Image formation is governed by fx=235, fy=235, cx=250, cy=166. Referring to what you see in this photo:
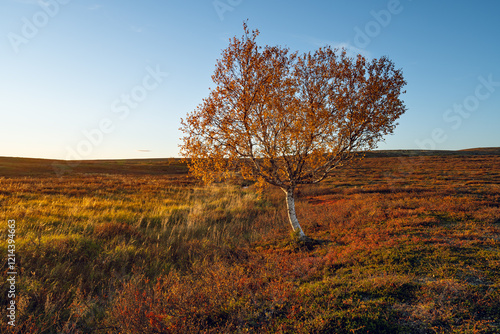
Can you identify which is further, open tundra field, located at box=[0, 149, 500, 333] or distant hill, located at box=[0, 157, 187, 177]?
distant hill, located at box=[0, 157, 187, 177]

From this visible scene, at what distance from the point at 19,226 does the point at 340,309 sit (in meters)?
11.7

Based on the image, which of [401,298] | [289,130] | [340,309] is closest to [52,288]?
[340,309]

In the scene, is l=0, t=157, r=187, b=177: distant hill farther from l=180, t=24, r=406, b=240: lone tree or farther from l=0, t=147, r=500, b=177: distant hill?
l=180, t=24, r=406, b=240: lone tree

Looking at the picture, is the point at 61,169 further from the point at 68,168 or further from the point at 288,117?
the point at 288,117

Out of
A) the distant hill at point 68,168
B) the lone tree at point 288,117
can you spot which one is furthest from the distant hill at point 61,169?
the lone tree at point 288,117

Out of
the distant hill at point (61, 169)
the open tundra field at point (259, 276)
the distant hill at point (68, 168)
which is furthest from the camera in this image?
the distant hill at point (68, 168)

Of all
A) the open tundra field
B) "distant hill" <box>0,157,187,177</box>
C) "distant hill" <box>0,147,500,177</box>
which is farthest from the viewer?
"distant hill" <box>0,147,500,177</box>

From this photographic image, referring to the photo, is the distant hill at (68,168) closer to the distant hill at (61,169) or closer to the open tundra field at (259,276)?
the distant hill at (61,169)

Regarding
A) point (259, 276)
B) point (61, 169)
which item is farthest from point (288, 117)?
point (61, 169)

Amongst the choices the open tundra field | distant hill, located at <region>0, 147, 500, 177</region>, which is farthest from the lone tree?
distant hill, located at <region>0, 147, 500, 177</region>

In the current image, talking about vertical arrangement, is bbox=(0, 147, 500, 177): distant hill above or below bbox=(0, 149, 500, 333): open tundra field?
above

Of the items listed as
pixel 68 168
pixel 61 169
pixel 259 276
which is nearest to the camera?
pixel 259 276

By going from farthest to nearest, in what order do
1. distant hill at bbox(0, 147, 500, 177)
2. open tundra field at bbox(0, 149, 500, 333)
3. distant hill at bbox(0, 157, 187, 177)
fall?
1. distant hill at bbox(0, 147, 500, 177)
2. distant hill at bbox(0, 157, 187, 177)
3. open tundra field at bbox(0, 149, 500, 333)

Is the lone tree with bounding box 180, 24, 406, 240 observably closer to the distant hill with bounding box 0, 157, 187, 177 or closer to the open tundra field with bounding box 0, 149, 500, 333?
the open tundra field with bounding box 0, 149, 500, 333
